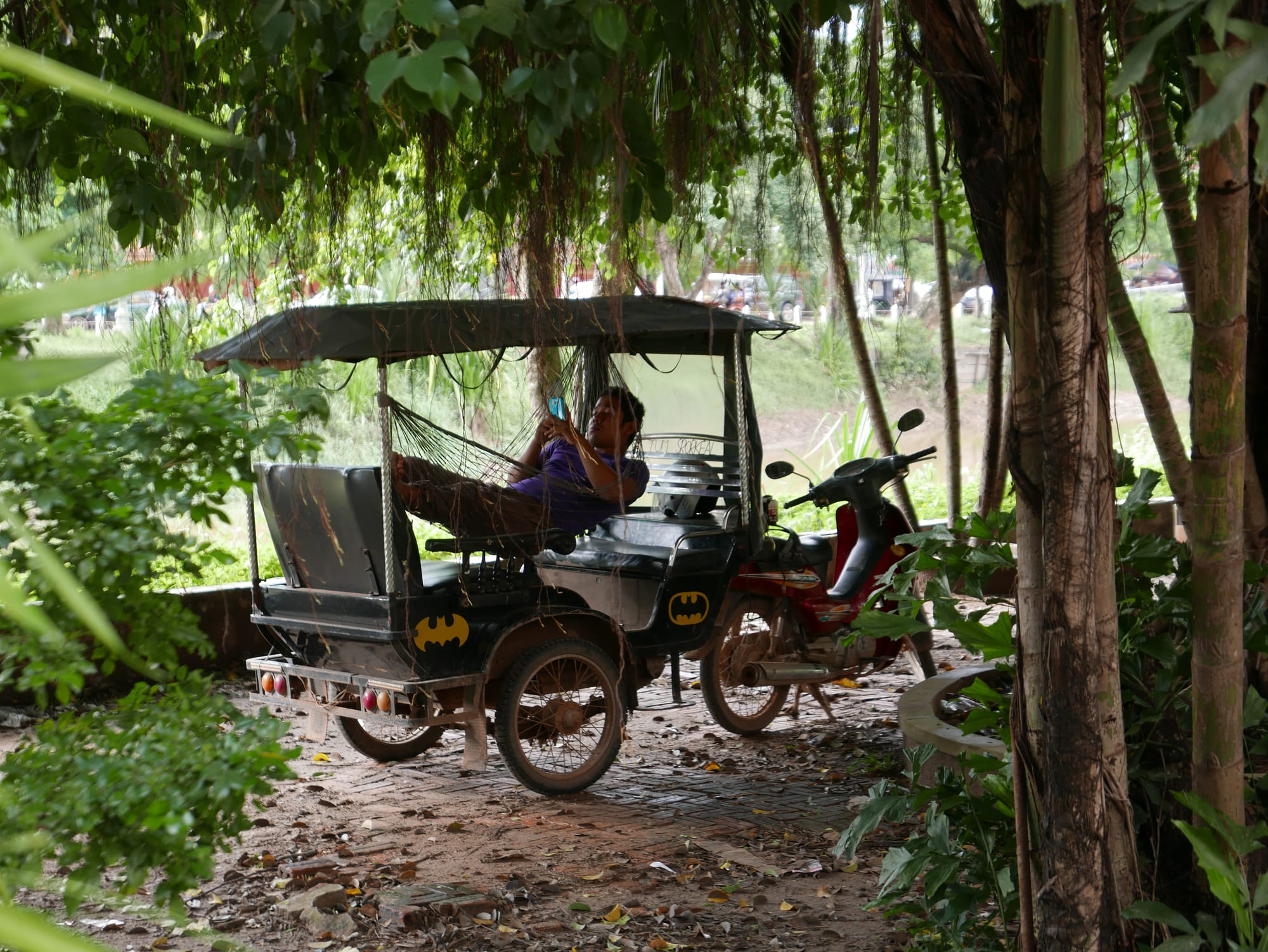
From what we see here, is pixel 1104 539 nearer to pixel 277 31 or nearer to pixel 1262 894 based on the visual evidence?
pixel 1262 894

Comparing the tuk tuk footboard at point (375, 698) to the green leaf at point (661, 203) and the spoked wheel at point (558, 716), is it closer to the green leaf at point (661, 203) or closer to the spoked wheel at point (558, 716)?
the spoked wheel at point (558, 716)

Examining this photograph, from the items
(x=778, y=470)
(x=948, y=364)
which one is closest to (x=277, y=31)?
(x=778, y=470)

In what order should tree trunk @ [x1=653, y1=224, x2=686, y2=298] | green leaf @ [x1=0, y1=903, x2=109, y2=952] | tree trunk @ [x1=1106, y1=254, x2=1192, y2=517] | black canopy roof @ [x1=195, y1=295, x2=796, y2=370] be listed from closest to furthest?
green leaf @ [x1=0, y1=903, x2=109, y2=952], tree trunk @ [x1=1106, y1=254, x2=1192, y2=517], black canopy roof @ [x1=195, y1=295, x2=796, y2=370], tree trunk @ [x1=653, y1=224, x2=686, y2=298]

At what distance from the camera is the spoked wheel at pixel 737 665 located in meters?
6.49

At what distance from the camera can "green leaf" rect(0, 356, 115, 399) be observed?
472mm

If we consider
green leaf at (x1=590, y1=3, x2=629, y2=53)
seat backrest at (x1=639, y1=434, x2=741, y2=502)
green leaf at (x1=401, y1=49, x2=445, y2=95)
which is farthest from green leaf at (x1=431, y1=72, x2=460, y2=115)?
seat backrest at (x1=639, y1=434, x2=741, y2=502)

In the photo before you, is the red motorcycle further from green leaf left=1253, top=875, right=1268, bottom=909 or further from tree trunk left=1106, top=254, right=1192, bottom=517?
green leaf left=1253, top=875, right=1268, bottom=909

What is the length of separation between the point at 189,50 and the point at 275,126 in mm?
1353

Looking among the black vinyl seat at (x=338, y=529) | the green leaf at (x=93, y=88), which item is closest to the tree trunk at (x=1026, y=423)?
the green leaf at (x=93, y=88)

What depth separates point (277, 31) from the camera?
2.15m

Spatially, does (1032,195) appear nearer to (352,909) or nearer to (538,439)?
(352,909)

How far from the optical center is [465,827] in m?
5.30

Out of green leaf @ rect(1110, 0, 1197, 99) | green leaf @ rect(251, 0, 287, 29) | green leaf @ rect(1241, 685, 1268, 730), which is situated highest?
green leaf @ rect(251, 0, 287, 29)

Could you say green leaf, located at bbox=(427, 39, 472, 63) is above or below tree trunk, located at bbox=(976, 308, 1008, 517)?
above
